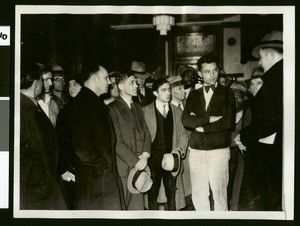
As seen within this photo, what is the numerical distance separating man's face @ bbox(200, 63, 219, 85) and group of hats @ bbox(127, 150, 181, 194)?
6.6 inches

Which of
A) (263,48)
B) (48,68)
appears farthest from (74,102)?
(263,48)

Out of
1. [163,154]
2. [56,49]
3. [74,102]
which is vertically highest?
[56,49]

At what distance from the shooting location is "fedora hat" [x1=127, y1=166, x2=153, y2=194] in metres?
1.11

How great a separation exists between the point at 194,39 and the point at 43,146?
1.31ft

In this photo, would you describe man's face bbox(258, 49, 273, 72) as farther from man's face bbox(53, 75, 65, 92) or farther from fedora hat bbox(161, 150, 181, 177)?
man's face bbox(53, 75, 65, 92)

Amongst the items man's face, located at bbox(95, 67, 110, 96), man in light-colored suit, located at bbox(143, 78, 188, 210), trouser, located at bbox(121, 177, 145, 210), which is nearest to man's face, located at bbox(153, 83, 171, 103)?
man in light-colored suit, located at bbox(143, 78, 188, 210)

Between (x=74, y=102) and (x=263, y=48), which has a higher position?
(x=263, y=48)

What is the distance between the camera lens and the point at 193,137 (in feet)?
3.65

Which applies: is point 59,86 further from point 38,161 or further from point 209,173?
point 209,173

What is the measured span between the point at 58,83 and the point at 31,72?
0.22ft

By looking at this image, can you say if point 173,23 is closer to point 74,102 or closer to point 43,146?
point 74,102

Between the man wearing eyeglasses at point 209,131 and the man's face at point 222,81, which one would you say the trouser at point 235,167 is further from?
the man's face at point 222,81

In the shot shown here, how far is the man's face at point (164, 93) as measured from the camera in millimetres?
1115
